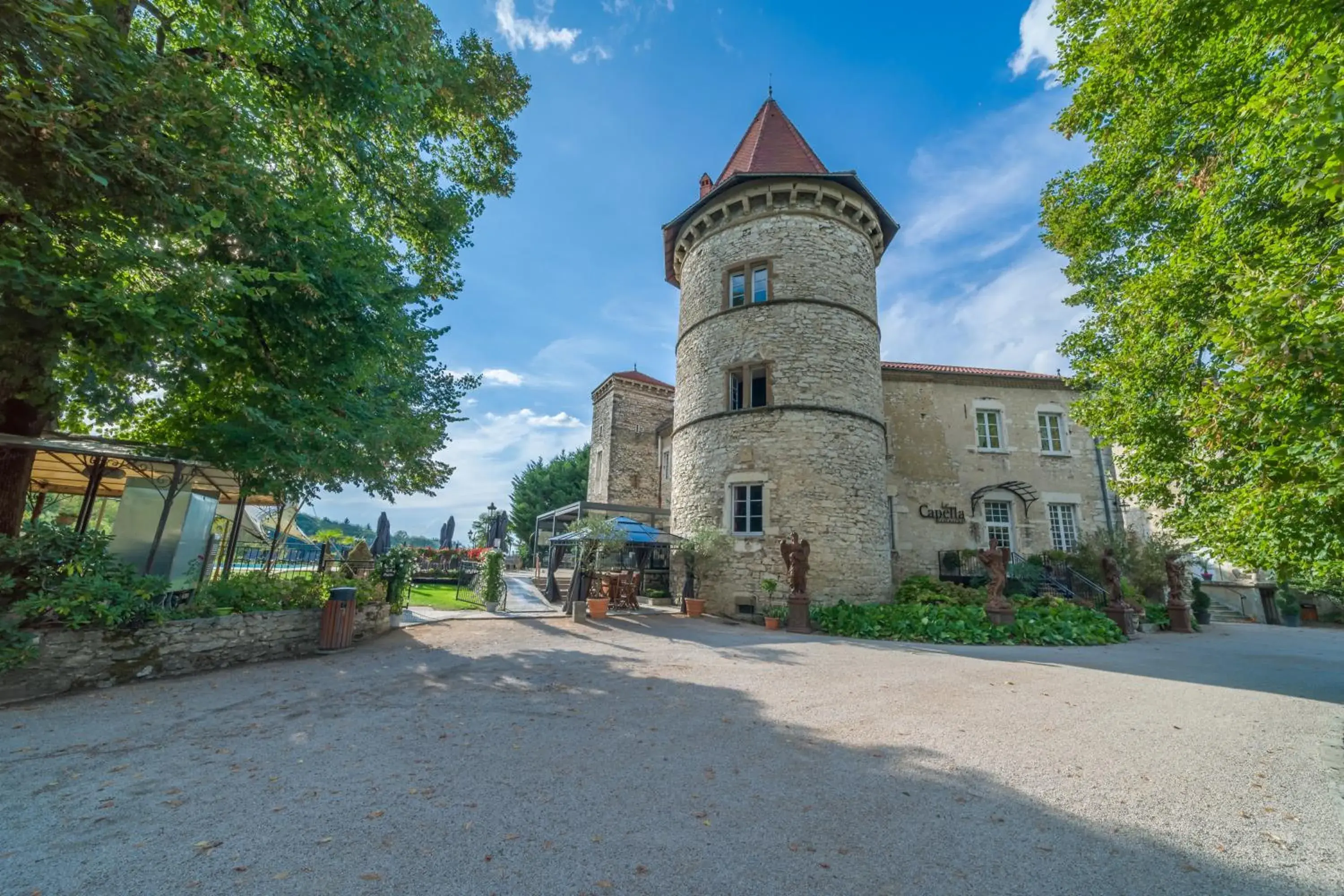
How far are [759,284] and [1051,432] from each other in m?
11.2

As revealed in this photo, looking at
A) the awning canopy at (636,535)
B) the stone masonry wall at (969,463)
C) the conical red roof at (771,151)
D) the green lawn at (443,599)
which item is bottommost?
the green lawn at (443,599)

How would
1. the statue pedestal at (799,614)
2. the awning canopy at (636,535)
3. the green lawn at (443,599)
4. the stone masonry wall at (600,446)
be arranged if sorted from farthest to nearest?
1. the stone masonry wall at (600,446)
2. the green lawn at (443,599)
3. the awning canopy at (636,535)
4. the statue pedestal at (799,614)

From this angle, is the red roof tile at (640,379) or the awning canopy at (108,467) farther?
the red roof tile at (640,379)

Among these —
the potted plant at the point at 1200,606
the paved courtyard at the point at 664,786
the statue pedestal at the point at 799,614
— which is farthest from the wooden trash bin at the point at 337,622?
the potted plant at the point at 1200,606

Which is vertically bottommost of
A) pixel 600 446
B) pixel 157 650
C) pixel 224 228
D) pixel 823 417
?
pixel 157 650

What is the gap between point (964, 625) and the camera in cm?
1003

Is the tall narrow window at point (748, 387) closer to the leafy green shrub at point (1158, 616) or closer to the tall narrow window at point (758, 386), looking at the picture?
the tall narrow window at point (758, 386)

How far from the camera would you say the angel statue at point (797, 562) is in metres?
11.2

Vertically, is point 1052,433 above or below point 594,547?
above

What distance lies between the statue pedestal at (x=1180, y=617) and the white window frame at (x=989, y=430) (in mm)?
5728

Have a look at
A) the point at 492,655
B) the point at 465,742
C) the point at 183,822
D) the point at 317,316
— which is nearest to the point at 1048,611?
the point at 492,655

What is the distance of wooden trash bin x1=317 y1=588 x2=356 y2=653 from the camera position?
24.5ft

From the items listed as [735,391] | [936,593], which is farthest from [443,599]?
[936,593]

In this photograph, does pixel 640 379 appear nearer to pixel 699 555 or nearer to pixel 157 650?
pixel 699 555
